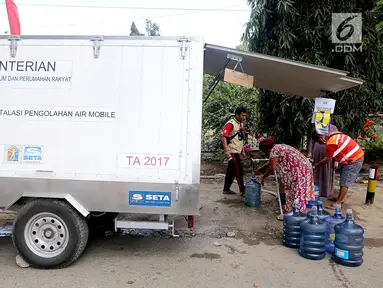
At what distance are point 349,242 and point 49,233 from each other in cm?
345

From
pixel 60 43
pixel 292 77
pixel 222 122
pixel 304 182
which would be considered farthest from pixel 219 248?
pixel 222 122

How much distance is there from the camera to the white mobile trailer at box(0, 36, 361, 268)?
3777 millimetres

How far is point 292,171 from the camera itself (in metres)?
5.44

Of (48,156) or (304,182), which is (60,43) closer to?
(48,156)

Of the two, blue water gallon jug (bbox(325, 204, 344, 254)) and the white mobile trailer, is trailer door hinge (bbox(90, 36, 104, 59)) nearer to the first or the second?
the white mobile trailer

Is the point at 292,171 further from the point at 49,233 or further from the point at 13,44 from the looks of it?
the point at 13,44

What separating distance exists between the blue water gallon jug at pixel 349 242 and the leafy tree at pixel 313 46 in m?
4.28

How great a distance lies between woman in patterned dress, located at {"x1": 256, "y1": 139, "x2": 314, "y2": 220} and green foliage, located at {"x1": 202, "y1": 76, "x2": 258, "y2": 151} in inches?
172

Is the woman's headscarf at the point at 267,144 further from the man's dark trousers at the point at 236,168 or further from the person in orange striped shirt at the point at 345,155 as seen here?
the man's dark trousers at the point at 236,168

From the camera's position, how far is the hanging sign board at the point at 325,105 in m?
5.68

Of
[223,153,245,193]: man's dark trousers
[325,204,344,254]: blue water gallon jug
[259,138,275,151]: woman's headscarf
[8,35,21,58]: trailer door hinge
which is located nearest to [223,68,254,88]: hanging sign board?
[259,138,275,151]: woman's headscarf

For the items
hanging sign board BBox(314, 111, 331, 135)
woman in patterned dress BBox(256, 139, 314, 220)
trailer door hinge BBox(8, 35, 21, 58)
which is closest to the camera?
trailer door hinge BBox(8, 35, 21, 58)

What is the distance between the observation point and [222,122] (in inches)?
391

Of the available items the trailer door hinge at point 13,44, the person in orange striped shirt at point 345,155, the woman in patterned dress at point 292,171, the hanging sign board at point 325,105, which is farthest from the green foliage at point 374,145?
the trailer door hinge at point 13,44
